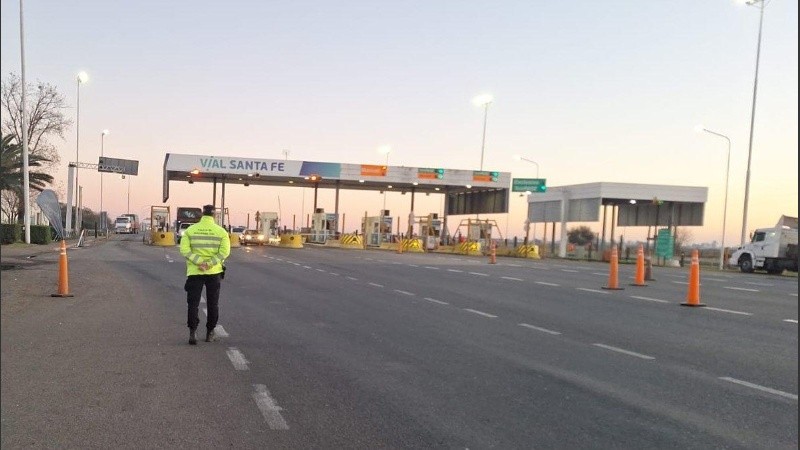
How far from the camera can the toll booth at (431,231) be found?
54.6 meters

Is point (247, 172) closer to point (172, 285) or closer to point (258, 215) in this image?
point (258, 215)

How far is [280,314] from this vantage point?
1275cm

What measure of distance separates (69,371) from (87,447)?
2811 mm

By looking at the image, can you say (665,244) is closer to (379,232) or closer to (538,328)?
(379,232)

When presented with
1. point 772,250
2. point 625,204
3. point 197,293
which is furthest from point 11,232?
point 625,204

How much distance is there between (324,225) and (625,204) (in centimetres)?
2498

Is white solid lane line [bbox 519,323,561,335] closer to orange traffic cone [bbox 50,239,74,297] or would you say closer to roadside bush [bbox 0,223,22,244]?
orange traffic cone [bbox 50,239,74,297]

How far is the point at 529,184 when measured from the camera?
176ft

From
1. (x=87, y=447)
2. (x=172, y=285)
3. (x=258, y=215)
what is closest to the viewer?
(x=87, y=447)

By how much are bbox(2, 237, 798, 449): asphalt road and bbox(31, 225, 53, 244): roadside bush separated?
30271mm

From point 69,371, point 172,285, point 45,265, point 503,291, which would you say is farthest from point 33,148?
point 69,371

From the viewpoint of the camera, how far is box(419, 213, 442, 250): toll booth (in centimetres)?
5459

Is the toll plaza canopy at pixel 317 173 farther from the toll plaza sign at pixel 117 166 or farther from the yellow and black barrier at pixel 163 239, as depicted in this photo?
the toll plaza sign at pixel 117 166

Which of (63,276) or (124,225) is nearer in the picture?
(63,276)
